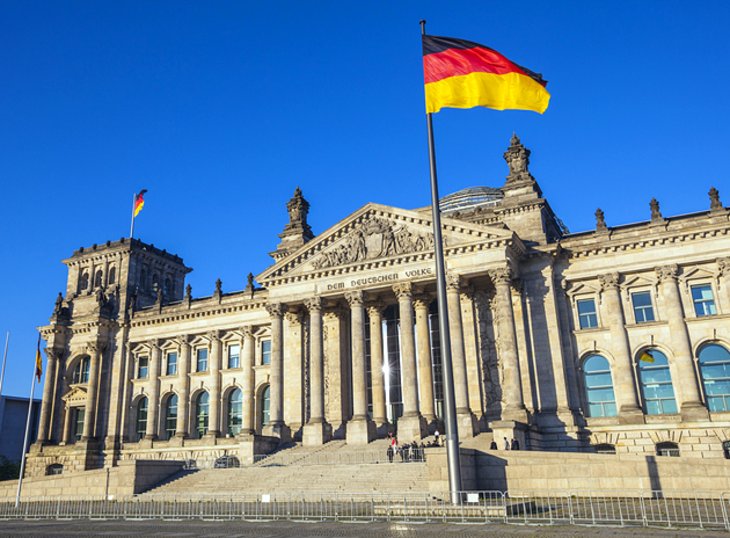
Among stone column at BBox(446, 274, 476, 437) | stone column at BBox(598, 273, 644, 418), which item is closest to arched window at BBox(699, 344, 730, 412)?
stone column at BBox(598, 273, 644, 418)

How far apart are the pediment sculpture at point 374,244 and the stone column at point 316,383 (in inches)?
130

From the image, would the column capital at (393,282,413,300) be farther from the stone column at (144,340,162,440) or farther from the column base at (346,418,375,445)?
the stone column at (144,340,162,440)

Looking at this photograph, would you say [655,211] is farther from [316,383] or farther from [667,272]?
[316,383]

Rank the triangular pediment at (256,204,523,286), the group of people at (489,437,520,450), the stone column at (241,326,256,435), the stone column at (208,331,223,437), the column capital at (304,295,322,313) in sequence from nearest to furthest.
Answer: the group of people at (489,437,520,450) < the triangular pediment at (256,204,523,286) < the column capital at (304,295,322,313) < the stone column at (241,326,256,435) < the stone column at (208,331,223,437)

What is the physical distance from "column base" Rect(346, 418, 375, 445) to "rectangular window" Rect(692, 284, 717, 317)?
2228 cm

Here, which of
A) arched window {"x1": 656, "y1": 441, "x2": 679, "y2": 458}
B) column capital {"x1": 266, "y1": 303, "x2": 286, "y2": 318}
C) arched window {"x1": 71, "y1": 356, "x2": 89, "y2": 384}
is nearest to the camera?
arched window {"x1": 656, "y1": 441, "x2": 679, "y2": 458}

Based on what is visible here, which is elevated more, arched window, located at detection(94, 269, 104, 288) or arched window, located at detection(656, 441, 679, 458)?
arched window, located at detection(94, 269, 104, 288)

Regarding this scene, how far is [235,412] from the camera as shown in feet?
181

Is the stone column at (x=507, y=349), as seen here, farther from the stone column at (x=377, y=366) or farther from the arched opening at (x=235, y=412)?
the arched opening at (x=235, y=412)

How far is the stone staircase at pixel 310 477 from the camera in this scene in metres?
31.0

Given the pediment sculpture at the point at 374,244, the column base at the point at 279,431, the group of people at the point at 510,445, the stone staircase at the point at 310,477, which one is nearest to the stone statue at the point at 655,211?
the pediment sculpture at the point at 374,244

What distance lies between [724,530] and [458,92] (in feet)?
54.1

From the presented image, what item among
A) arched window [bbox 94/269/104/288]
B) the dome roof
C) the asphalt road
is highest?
the dome roof

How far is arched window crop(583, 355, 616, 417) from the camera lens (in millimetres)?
41812
